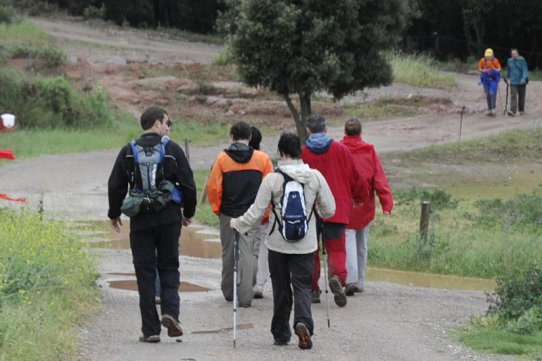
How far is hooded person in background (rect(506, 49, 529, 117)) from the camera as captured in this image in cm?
3403

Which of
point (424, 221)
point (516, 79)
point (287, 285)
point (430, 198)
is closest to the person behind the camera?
point (287, 285)

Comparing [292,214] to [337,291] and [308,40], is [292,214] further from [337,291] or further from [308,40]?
[308,40]

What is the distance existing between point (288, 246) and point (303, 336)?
763mm

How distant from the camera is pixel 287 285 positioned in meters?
10.1

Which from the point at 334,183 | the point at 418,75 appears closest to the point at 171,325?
the point at 334,183

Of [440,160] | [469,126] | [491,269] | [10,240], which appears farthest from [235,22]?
[10,240]

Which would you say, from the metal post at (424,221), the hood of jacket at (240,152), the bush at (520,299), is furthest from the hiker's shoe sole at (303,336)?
the metal post at (424,221)

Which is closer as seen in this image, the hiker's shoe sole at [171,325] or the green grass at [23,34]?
the hiker's shoe sole at [171,325]

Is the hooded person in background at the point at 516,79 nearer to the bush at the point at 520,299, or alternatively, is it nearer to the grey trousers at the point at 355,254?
the grey trousers at the point at 355,254

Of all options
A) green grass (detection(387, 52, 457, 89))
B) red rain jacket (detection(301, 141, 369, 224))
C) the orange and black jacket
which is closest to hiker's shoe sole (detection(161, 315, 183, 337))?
the orange and black jacket

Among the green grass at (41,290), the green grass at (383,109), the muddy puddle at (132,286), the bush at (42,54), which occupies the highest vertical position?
the green grass at (41,290)

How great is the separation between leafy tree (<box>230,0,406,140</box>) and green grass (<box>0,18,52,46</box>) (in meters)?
16.9

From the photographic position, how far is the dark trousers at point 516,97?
34438 millimetres

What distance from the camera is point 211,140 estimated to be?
108 feet
